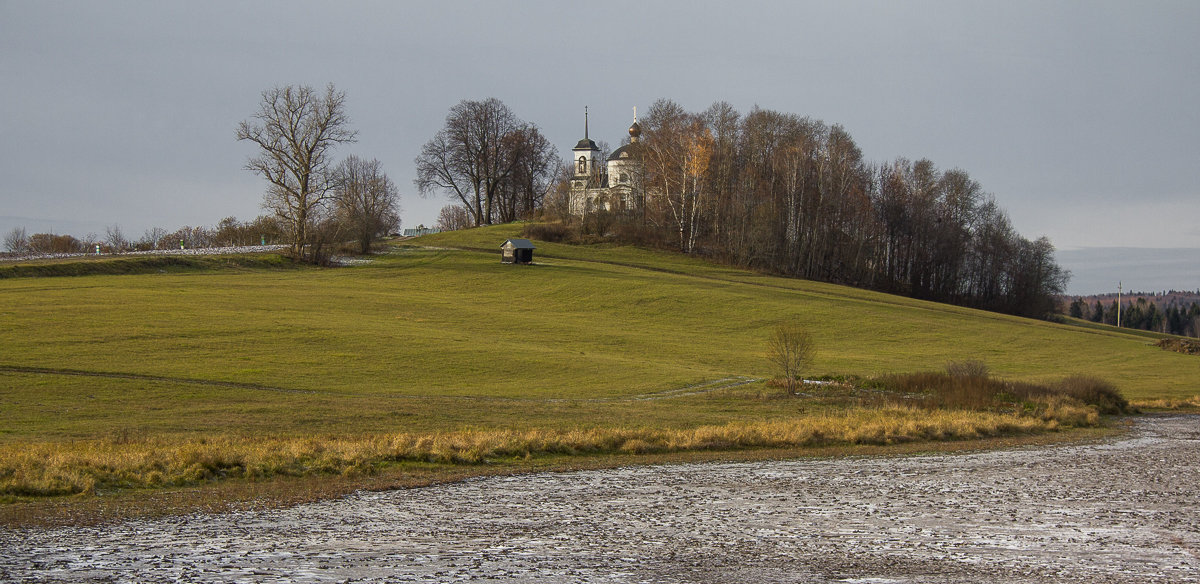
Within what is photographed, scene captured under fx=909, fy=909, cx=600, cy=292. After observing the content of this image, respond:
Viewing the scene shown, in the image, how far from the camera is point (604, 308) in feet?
207

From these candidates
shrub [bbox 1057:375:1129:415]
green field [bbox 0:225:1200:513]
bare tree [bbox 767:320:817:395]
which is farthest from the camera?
bare tree [bbox 767:320:817:395]

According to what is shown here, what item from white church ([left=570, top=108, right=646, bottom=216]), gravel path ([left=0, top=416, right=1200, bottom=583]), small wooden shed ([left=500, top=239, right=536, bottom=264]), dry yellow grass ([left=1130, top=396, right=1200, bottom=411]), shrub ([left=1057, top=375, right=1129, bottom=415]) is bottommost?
dry yellow grass ([left=1130, top=396, right=1200, bottom=411])

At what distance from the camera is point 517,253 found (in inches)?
3236

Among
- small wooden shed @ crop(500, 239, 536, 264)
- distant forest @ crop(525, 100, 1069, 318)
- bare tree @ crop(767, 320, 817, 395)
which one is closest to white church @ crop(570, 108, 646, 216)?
distant forest @ crop(525, 100, 1069, 318)

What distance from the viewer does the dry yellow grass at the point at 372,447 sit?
1659 centimetres

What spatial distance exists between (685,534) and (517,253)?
227ft

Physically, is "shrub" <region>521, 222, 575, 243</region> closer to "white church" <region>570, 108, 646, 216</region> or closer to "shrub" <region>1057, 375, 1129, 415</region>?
"white church" <region>570, 108, 646, 216</region>

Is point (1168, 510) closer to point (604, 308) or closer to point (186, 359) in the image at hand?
point (186, 359)

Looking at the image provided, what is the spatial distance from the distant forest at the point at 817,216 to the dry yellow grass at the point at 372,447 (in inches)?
2613

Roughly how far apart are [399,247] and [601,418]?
70649mm

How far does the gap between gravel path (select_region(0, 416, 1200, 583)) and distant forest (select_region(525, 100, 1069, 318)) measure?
75.6 meters

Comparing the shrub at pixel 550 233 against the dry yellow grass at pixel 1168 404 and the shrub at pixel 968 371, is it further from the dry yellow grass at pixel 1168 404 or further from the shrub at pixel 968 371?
the dry yellow grass at pixel 1168 404

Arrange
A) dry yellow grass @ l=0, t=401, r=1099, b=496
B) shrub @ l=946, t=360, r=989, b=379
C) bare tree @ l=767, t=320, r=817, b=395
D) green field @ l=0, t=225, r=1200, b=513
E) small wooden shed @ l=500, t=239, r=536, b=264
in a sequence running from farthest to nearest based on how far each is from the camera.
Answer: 1. small wooden shed @ l=500, t=239, r=536, b=264
2. bare tree @ l=767, t=320, r=817, b=395
3. shrub @ l=946, t=360, r=989, b=379
4. green field @ l=0, t=225, r=1200, b=513
5. dry yellow grass @ l=0, t=401, r=1099, b=496

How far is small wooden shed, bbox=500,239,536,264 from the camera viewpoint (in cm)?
8206
